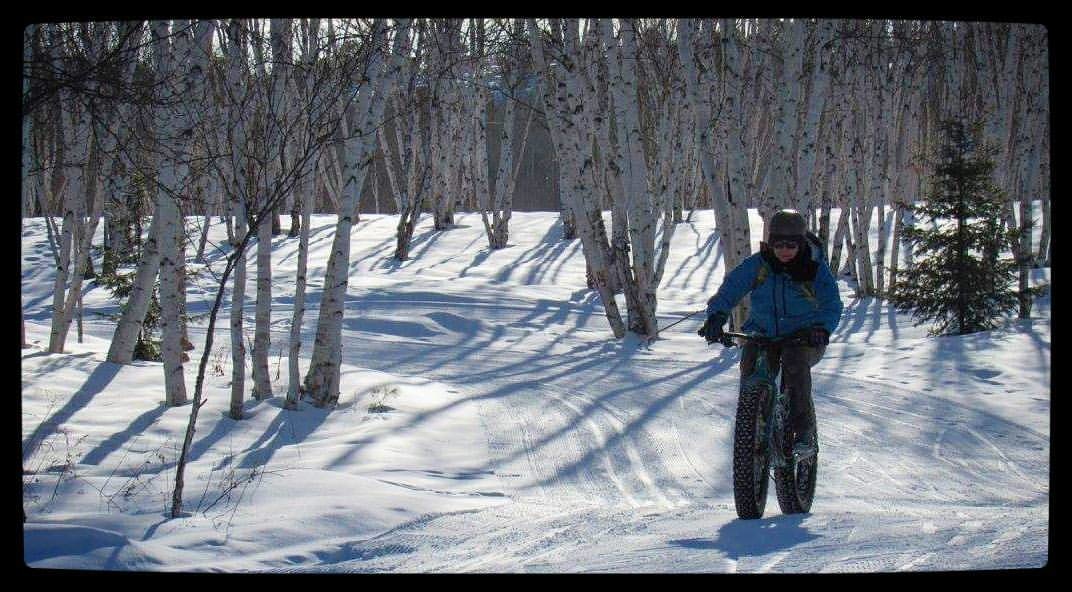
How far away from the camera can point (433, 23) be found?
2047cm

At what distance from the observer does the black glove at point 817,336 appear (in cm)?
485

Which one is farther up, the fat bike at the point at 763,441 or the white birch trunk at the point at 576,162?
the white birch trunk at the point at 576,162

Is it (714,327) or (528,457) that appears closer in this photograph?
(714,327)

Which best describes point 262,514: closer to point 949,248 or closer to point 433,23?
point 949,248

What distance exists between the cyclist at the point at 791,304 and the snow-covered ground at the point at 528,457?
66 centimetres

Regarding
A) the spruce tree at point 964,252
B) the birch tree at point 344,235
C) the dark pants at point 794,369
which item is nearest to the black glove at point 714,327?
the dark pants at point 794,369

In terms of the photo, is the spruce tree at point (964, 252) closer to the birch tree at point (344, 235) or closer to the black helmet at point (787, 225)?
the birch tree at point (344, 235)

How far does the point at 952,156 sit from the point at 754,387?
910 centimetres

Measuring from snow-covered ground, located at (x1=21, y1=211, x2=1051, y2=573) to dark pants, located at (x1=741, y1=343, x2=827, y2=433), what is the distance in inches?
22.3

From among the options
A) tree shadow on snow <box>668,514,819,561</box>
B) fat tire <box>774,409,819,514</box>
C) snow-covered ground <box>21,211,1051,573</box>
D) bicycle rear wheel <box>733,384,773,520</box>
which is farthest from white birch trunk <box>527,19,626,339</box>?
tree shadow on snow <box>668,514,819,561</box>

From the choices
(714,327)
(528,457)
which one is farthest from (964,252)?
(714,327)

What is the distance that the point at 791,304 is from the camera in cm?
509

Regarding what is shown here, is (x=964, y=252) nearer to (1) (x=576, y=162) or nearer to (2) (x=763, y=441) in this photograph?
(1) (x=576, y=162)

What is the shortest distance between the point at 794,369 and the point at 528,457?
274cm
